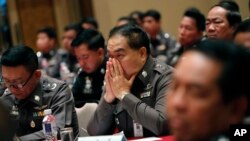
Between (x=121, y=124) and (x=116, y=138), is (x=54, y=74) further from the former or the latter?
(x=116, y=138)

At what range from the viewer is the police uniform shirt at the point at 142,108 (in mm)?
2541

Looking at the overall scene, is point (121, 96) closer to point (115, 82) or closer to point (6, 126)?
point (115, 82)

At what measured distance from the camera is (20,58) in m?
2.81

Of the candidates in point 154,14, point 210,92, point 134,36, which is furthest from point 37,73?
point 154,14

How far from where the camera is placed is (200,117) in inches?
46.2

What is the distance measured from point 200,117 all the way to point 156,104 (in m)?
1.48

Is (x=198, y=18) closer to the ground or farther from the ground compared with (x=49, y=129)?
farther from the ground

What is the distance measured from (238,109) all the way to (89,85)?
9.73ft

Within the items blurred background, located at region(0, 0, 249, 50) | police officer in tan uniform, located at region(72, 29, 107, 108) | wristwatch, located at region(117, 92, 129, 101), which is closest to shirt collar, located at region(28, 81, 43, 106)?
wristwatch, located at region(117, 92, 129, 101)

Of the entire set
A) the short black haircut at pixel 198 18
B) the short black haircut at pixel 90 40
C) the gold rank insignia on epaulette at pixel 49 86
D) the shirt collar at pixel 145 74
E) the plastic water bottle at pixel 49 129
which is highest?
the short black haircut at pixel 198 18

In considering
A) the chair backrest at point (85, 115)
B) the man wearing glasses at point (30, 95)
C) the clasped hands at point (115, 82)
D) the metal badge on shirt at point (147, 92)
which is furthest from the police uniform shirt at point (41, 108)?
the metal badge on shirt at point (147, 92)

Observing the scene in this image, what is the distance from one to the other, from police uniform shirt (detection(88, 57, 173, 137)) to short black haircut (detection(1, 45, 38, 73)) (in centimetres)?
52

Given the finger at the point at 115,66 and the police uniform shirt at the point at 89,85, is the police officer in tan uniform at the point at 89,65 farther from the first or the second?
the finger at the point at 115,66

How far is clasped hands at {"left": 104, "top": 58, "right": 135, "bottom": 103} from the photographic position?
268cm
